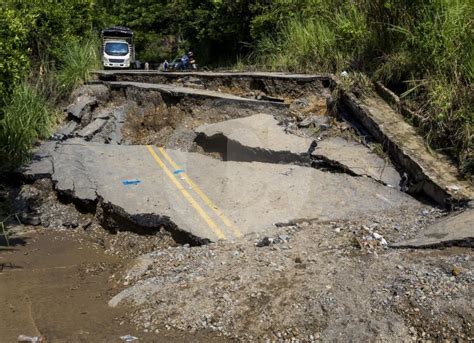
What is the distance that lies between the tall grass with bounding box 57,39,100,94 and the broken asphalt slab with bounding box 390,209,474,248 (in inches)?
495

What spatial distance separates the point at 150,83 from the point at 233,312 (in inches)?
461

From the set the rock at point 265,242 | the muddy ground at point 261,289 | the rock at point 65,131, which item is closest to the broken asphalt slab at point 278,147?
the muddy ground at point 261,289

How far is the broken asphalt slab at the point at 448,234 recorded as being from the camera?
20.7 ft

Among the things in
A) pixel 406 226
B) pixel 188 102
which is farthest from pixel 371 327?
pixel 188 102

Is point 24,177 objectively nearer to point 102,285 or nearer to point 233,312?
point 102,285

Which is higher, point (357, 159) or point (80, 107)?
point (357, 159)

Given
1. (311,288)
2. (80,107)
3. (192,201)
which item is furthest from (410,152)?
(80,107)

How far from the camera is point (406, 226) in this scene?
298 inches

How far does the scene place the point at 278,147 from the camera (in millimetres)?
10750

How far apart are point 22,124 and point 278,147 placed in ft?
18.1

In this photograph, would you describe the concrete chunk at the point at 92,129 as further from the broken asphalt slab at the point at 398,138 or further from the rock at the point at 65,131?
the broken asphalt slab at the point at 398,138

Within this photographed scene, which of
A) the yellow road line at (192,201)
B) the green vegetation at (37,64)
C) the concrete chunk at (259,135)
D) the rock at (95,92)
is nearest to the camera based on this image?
the yellow road line at (192,201)

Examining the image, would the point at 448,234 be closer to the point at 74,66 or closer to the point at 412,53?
the point at 412,53

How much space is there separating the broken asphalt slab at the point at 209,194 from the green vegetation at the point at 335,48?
5.21 ft
